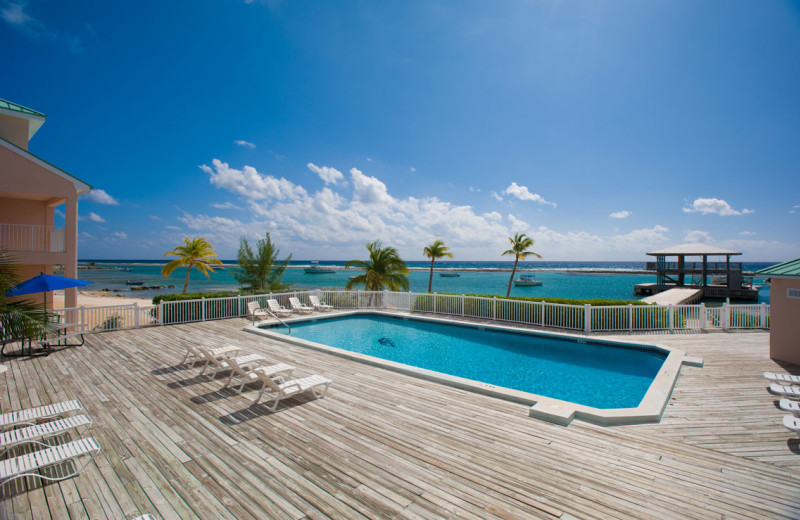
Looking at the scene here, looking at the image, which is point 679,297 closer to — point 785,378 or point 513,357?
point 513,357

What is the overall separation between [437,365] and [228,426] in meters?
5.73

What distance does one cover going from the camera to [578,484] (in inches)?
130

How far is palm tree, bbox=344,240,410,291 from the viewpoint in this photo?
19.8 metres

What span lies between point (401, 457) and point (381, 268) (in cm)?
1614

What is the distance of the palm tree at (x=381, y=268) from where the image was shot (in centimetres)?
1975

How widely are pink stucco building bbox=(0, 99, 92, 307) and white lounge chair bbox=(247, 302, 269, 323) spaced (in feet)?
17.2

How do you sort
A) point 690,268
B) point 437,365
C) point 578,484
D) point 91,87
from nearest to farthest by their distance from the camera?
1. point 578,484
2. point 437,365
3. point 91,87
4. point 690,268

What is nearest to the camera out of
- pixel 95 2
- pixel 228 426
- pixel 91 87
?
pixel 228 426

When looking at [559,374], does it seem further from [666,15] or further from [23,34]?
[23,34]

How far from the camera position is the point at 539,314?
12.3 m

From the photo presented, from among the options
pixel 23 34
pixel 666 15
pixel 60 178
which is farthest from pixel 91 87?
pixel 666 15

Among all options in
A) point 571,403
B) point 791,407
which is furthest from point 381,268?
point 791,407

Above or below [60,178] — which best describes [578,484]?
below

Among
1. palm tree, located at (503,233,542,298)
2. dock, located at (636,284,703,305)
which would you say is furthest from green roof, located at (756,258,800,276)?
dock, located at (636,284,703,305)
